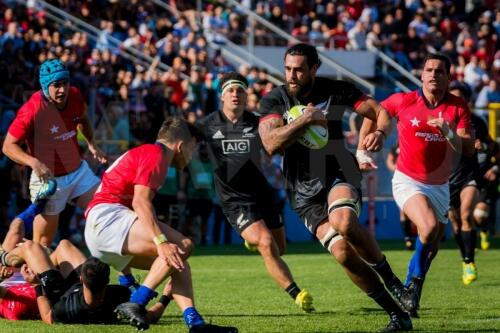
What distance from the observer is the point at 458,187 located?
47.6 ft

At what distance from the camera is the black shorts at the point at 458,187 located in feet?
47.6

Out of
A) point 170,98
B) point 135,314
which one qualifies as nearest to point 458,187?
point 135,314

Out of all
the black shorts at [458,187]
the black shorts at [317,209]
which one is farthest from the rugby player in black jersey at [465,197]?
the black shorts at [317,209]

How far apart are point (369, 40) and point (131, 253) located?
69.3 feet

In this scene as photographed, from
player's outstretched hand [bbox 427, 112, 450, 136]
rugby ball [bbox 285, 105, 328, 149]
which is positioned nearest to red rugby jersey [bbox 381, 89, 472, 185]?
player's outstretched hand [bbox 427, 112, 450, 136]

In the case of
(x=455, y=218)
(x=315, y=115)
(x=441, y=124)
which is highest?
(x=315, y=115)

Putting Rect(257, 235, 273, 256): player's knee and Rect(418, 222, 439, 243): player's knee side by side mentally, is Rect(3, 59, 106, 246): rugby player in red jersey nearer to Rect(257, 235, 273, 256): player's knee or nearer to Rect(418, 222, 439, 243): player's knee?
Rect(257, 235, 273, 256): player's knee

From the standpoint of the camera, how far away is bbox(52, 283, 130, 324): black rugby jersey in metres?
9.23

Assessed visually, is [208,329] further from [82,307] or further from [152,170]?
[82,307]

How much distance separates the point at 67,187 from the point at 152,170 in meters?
3.73

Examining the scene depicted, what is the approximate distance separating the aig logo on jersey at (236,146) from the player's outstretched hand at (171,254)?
4.09 metres

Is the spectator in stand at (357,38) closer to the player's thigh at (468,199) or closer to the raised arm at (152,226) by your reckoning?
the player's thigh at (468,199)

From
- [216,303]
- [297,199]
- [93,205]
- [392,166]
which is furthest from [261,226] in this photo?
[392,166]

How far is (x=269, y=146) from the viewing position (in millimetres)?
8930
